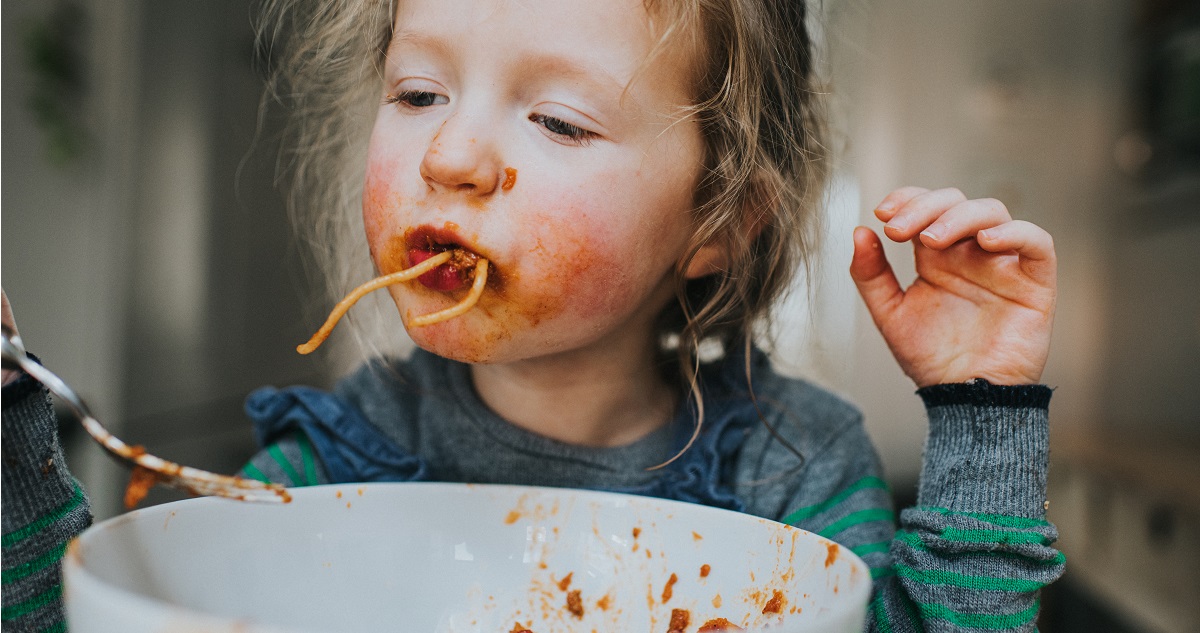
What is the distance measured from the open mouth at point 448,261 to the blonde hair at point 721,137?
229 mm

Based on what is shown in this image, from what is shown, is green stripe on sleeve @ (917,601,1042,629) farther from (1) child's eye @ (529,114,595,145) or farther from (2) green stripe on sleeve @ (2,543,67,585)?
(2) green stripe on sleeve @ (2,543,67,585)

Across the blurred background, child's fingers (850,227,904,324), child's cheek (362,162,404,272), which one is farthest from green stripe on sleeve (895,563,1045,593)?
the blurred background

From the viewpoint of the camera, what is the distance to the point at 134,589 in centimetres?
50

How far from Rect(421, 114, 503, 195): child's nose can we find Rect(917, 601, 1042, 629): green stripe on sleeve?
0.47 m

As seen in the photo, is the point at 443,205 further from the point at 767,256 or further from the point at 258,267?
the point at 258,267

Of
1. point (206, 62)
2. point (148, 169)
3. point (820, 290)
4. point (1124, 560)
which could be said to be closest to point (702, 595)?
point (820, 290)

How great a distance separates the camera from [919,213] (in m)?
0.75

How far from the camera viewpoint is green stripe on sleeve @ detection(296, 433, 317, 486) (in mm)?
886

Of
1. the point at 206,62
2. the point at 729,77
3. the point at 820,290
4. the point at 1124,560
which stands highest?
the point at 206,62

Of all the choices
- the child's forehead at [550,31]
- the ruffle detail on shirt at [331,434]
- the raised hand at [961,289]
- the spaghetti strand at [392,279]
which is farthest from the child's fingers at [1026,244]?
the ruffle detail on shirt at [331,434]

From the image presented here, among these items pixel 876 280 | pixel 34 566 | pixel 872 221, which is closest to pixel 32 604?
pixel 34 566

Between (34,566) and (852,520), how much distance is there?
0.65 meters

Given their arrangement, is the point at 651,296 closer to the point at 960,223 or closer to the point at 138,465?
the point at 960,223

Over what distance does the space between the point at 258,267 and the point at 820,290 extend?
2.14m
